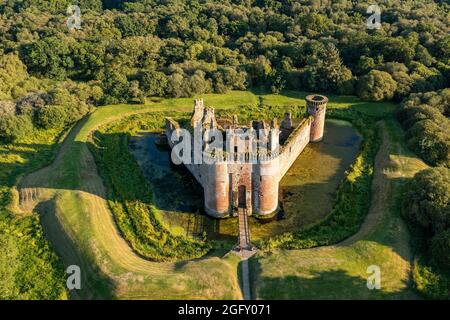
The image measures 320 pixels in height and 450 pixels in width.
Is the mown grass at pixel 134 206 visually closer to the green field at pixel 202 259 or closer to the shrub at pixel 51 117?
the green field at pixel 202 259

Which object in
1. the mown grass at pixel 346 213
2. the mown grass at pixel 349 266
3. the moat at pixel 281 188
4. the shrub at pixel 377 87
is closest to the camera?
the mown grass at pixel 349 266

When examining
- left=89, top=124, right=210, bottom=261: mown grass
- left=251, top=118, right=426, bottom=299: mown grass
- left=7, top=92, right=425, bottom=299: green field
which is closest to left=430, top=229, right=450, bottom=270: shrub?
left=251, top=118, right=426, bottom=299: mown grass

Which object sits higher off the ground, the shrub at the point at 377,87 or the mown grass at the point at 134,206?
the shrub at the point at 377,87

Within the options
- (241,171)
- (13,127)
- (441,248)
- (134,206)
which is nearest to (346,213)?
(441,248)

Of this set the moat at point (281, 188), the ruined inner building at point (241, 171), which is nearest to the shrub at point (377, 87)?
the moat at point (281, 188)

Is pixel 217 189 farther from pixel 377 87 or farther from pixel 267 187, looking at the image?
pixel 377 87

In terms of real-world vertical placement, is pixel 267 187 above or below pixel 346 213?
above

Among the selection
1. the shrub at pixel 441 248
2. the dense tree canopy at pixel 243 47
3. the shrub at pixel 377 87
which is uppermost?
the dense tree canopy at pixel 243 47

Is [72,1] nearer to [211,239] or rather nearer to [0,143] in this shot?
[0,143]
